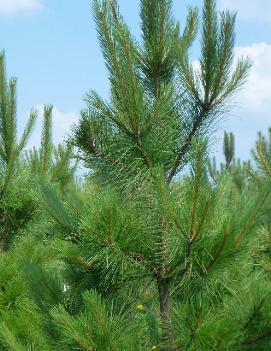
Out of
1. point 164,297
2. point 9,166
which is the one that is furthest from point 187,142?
point 9,166

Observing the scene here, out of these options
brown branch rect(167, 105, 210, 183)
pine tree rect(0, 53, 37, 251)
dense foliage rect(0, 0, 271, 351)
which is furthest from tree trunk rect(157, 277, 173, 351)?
pine tree rect(0, 53, 37, 251)

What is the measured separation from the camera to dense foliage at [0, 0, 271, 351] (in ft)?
13.0

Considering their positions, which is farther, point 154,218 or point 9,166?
point 9,166

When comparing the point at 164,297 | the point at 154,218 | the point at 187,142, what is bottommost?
the point at 164,297

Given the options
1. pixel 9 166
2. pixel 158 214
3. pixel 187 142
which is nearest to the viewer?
pixel 158 214

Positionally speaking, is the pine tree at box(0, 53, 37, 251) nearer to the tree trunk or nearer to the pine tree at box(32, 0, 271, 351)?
the pine tree at box(32, 0, 271, 351)

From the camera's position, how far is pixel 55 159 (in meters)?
10.5

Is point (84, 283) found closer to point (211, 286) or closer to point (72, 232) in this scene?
point (72, 232)

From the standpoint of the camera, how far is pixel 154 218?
4305 millimetres

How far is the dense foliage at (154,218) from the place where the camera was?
13.0ft

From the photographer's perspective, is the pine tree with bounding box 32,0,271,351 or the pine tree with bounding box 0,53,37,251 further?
the pine tree with bounding box 0,53,37,251

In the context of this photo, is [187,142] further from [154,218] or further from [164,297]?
[164,297]

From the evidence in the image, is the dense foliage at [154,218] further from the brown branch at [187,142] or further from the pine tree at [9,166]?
the pine tree at [9,166]

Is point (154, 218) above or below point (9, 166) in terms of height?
below
